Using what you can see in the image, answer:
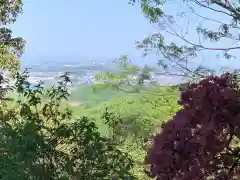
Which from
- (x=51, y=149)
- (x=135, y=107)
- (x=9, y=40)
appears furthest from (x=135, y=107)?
(x=51, y=149)

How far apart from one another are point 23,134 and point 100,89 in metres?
2.48

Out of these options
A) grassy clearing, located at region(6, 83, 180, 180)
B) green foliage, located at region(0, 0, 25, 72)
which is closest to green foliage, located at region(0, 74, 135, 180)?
grassy clearing, located at region(6, 83, 180, 180)

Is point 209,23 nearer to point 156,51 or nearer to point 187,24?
point 187,24

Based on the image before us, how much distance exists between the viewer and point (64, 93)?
6.00 feet

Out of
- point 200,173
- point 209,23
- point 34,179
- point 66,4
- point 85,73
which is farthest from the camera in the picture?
point 66,4

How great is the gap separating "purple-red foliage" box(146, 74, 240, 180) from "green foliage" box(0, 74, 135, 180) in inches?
18.0

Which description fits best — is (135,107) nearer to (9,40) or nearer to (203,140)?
(9,40)

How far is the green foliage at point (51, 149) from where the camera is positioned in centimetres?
157

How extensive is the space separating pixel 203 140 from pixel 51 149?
2.48ft

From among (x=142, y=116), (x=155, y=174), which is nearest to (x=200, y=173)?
(x=155, y=174)

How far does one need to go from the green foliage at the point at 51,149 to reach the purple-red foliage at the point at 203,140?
46cm

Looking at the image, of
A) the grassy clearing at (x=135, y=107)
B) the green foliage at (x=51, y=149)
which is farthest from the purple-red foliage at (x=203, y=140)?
the grassy clearing at (x=135, y=107)

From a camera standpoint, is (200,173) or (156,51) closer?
(200,173)

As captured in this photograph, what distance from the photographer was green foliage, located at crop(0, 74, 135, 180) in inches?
61.6
